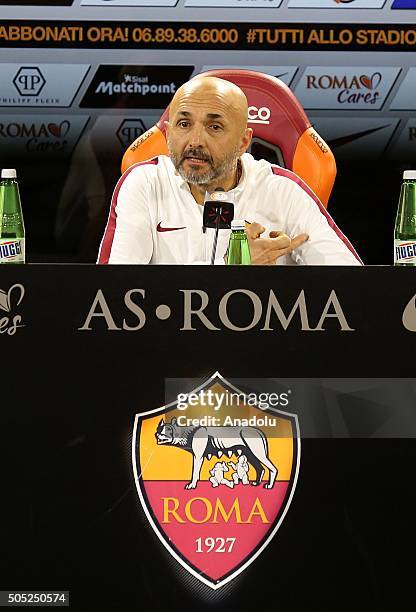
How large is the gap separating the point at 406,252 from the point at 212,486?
0.64 metres

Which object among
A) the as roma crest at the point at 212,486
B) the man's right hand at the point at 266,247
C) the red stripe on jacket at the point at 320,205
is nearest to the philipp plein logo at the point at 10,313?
the as roma crest at the point at 212,486

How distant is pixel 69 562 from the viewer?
143 cm

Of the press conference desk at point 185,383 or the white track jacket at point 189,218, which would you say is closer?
the press conference desk at point 185,383

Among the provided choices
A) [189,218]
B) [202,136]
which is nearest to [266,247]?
[189,218]

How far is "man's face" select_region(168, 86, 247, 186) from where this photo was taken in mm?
2338

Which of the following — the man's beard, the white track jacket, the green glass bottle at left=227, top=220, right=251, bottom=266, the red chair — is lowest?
the green glass bottle at left=227, top=220, right=251, bottom=266

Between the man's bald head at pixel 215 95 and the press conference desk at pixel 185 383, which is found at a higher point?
the man's bald head at pixel 215 95

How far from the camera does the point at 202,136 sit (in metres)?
2.35

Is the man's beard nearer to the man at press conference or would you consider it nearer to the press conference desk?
the man at press conference

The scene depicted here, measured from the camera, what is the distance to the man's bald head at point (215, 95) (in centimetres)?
234

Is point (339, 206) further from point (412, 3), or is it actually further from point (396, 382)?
point (396, 382)

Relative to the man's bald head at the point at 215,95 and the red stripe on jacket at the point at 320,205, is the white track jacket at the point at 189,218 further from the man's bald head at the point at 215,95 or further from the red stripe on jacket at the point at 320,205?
the man's bald head at the point at 215,95

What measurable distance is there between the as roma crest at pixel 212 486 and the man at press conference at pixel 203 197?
82 centimetres

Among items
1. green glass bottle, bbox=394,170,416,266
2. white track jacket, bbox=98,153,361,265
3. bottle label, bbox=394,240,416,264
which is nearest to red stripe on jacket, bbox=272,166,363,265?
white track jacket, bbox=98,153,361,265
